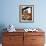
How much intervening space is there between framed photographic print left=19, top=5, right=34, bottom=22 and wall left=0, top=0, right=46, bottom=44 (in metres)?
0.10

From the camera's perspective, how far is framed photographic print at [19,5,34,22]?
14.1 feet

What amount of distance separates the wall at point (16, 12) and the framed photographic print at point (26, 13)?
10 centimetres

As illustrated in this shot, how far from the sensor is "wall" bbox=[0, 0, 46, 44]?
428 centimetres

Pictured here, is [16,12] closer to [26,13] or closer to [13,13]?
[13,13]

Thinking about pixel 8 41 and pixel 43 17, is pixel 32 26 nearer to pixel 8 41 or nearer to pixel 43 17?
pixel 43 17

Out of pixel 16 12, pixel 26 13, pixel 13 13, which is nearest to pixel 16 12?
pixel 16 12

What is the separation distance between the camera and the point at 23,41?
12.6 ft

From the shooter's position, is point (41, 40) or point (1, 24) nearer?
point (41, 40)

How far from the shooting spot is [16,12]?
430cm

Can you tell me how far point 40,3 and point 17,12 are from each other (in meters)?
0.81

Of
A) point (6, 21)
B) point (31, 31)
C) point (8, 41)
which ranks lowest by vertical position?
point (8, 41)

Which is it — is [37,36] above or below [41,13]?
below

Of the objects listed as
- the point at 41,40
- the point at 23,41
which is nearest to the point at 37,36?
the point at 41,40

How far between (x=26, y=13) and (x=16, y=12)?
33cm
